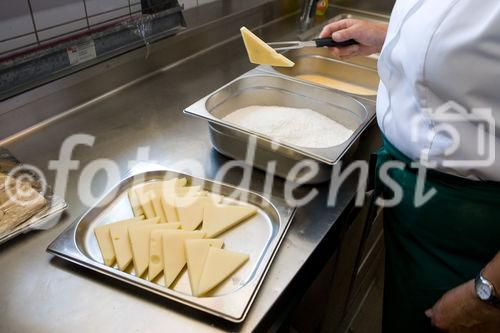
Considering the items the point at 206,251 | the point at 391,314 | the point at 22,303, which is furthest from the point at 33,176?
the point at 391,314

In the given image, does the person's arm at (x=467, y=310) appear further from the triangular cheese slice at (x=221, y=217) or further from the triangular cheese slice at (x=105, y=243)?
the triangular cheese slice at (x=105, y=243)

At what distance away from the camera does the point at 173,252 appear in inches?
23.4

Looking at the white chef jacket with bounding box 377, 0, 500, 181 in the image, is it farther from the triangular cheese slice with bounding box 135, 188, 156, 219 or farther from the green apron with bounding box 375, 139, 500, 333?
the triangular cheese slice with bounding box 135, 188, 156, 219

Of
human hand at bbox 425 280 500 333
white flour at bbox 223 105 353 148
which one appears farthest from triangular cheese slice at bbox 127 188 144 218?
human hand at bbox 425 280 500 333

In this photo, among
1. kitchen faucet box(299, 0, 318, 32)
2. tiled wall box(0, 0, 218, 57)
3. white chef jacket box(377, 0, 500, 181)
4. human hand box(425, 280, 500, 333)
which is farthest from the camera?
kitchen faucet box(299, 0, 318, 32)

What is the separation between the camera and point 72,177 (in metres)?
0.77

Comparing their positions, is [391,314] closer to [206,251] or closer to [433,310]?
[433,310]

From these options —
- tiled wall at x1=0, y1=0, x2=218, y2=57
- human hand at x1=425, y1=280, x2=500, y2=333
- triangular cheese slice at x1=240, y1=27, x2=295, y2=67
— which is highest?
tiled wall at x1=0, y1=0, x2=218, y2=57

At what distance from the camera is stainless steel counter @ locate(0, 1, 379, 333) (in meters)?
0.54

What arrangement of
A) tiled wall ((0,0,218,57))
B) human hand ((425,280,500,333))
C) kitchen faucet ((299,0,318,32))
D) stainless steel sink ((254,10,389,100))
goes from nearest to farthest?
human hand ((425,280,500,333)) < tiled wall ((0,0,218,57)) < stainless steel sink ((254,10,389,100)) < kitchen faucet ((299,0,318,32))

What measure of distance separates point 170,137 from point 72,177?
8.9 inches

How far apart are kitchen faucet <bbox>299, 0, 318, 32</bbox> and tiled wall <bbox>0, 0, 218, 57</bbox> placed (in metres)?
0.66

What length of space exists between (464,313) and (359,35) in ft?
1.98

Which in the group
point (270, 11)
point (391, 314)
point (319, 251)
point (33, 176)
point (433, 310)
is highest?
point (270, 11)
